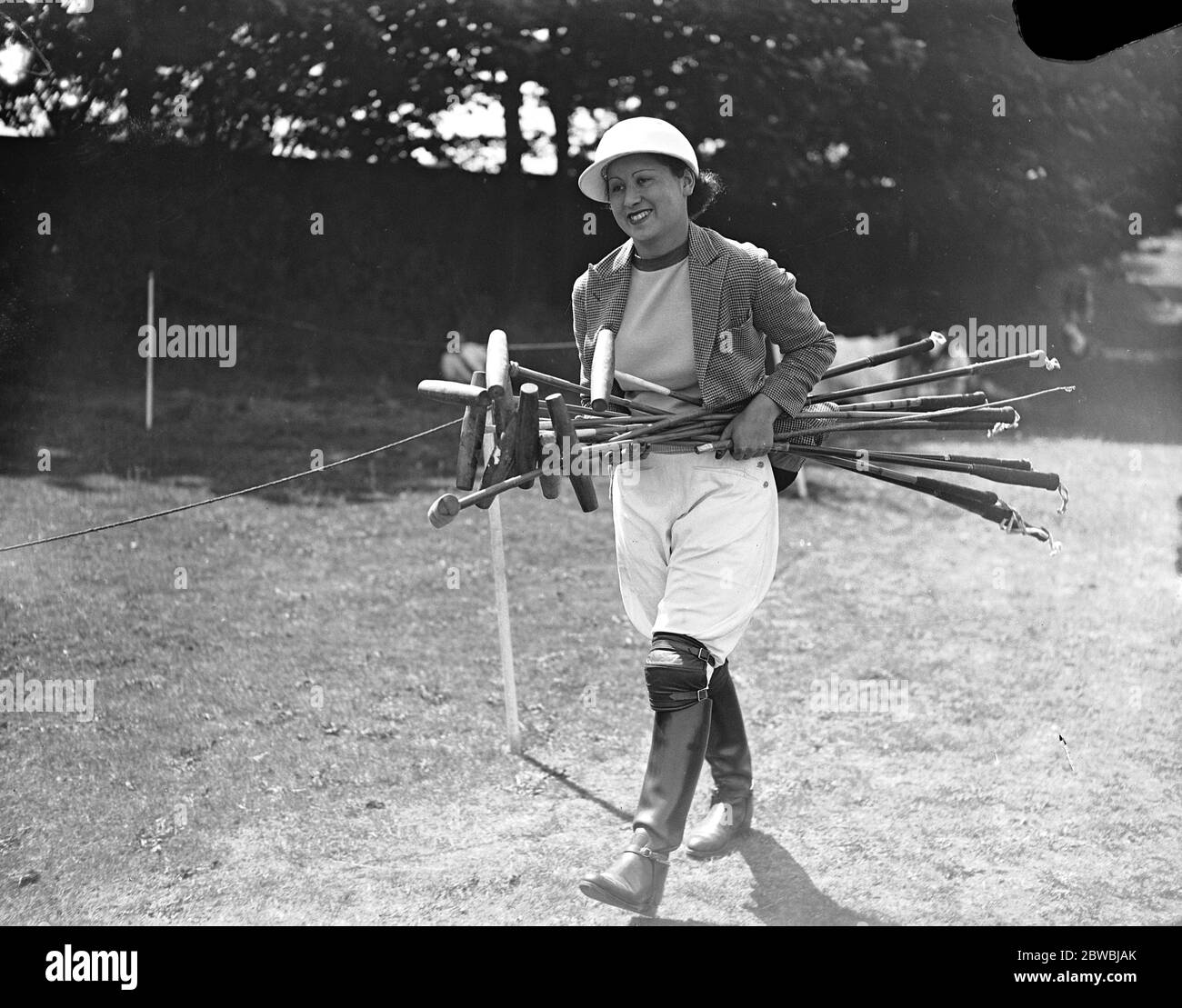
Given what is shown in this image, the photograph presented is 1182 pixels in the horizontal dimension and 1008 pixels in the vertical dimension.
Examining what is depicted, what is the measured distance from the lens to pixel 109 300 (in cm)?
765

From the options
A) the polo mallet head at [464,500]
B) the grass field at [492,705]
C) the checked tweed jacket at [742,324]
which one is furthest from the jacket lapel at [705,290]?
the grass field at [492,705]

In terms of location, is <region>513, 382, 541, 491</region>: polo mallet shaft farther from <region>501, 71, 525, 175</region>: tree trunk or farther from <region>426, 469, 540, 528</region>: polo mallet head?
<region>501, 71, 525, 175</region>: tree trunk

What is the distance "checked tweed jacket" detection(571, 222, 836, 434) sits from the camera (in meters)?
3.30

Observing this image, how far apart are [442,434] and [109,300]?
2507mm

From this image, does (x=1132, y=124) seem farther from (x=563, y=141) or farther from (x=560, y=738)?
(x=560, y=738)

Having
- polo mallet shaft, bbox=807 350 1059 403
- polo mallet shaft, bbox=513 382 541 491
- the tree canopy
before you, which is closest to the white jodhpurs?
polo mallet shaft, bbox=807 350 1059 403

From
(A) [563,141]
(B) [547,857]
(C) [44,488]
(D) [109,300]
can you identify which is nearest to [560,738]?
(B) [547,857]

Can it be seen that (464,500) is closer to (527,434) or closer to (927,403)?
(527,434)

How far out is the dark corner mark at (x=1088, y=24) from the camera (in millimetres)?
3383

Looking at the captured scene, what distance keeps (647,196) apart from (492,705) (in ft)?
8.15

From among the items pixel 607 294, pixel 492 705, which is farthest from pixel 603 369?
pixel 492 705
